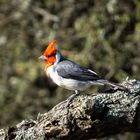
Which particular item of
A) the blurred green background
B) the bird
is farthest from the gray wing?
the blurred green background

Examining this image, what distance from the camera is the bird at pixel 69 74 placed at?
236 inches

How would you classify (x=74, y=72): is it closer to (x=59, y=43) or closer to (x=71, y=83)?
(x=71, y=83)

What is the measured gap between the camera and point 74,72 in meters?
6.19

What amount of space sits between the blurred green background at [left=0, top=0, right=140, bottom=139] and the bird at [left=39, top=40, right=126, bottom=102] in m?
1.99

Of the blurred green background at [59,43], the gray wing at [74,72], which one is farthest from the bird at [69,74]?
the blurred green background at [59,43]

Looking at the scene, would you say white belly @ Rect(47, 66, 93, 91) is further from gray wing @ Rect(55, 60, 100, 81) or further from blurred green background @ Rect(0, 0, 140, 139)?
blurred green background @ Rect(0, 0, 140, 139)

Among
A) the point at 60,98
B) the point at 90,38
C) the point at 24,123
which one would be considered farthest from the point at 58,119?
the point at 60,98

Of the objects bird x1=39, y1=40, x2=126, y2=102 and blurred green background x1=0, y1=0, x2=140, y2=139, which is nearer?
bird x1=39, y1=40, x2=126, y2=102

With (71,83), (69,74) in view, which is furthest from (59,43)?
(71,83)

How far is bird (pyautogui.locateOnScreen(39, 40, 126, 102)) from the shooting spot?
6000mm

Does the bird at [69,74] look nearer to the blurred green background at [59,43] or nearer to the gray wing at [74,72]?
the gray wing at [74,72]

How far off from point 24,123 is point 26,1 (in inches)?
195

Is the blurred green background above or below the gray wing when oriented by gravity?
above

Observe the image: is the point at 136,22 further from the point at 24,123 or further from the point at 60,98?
the point at 24,123
